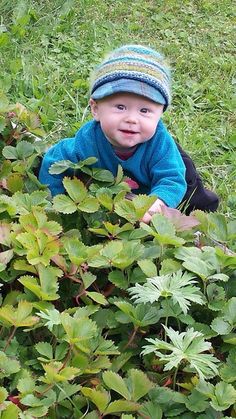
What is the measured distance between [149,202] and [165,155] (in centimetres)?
96

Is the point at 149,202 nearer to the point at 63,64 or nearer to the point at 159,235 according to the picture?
the point at 159,235

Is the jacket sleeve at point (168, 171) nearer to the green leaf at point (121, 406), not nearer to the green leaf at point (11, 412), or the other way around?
the green leaf at point (121, 406)

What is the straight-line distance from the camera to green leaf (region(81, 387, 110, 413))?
1.55 metres

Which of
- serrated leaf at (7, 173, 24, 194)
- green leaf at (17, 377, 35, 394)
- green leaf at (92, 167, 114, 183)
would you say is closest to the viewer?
green leaf at (17, 377, 35, 394)

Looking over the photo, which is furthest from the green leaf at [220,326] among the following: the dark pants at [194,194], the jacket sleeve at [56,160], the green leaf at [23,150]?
the dark pants at [194,194]

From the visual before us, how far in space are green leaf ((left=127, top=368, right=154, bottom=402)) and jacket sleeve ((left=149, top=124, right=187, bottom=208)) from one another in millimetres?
1361

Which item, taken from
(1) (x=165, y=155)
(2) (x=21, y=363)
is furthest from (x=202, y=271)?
(1) (x=165, y=155)

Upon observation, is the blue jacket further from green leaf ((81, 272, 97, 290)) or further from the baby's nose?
green leaf ((81, 272, 97, 290))

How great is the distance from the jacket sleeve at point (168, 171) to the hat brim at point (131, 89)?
0.27 m

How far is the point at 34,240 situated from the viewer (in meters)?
1.86

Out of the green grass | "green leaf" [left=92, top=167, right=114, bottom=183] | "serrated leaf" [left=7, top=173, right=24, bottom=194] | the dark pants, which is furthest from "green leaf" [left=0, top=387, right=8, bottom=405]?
the green grass

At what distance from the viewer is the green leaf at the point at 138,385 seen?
1.59 m

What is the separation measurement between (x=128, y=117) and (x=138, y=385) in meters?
1.38

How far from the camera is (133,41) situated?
16.6 feet
